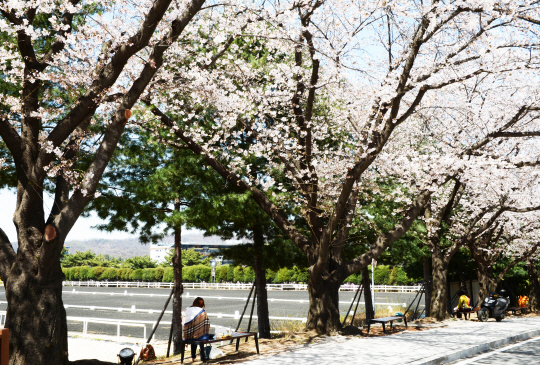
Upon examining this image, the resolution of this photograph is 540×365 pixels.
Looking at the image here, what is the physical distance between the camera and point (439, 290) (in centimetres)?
1625

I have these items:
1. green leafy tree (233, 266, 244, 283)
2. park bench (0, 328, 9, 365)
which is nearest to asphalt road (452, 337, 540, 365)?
park bench (0, 328, 9, 365)

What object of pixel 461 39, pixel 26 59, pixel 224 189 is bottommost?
pixel 224 189

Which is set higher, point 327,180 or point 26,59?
point 26,59

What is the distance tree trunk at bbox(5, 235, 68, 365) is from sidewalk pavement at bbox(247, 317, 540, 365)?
328 centimetres

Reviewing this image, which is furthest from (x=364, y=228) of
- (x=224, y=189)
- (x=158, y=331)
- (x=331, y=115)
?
(x=158, y=331)

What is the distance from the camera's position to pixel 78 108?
23.4 ft

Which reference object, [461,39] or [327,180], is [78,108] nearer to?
[461,39]

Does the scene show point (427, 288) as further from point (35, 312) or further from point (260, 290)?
point (35, 312)

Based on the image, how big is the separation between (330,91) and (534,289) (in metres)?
19.2

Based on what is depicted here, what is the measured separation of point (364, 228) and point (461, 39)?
24.2 ft

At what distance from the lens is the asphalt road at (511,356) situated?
8.28 metres

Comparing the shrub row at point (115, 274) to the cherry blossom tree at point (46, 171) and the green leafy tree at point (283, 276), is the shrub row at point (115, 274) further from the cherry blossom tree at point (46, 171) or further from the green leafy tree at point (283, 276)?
the cherry blossom tree at point (46, 171)

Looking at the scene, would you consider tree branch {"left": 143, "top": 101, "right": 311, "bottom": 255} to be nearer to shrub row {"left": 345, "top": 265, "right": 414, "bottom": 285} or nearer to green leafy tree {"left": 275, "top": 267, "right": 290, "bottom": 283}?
shrub row {"left": 345, "top": 265, "right": 414, "bottom": 285}

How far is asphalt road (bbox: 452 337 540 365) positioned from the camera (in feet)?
27.2
